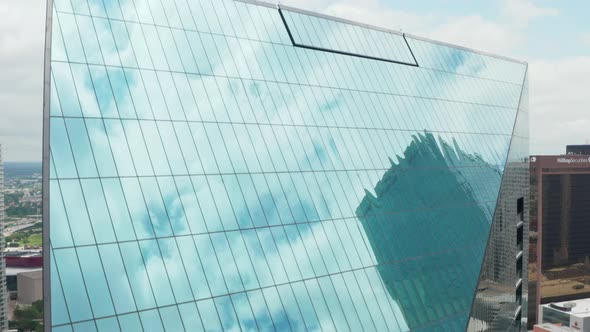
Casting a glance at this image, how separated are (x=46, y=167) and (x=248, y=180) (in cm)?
682

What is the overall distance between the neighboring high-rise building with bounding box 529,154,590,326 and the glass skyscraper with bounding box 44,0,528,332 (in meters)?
60.8

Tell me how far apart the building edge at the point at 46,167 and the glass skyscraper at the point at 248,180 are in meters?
0.05

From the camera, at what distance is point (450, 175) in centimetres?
2855

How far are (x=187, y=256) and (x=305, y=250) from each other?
15.6 feet

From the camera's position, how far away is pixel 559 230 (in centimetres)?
8862

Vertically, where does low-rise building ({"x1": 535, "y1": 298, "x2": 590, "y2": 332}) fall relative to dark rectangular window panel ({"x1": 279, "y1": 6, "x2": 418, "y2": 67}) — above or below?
below

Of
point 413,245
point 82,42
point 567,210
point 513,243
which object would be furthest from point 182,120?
point 567,210

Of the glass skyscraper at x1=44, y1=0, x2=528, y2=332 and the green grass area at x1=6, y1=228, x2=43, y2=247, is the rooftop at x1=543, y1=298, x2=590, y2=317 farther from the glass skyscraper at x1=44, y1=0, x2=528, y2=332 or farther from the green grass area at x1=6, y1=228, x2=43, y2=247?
the green grass area at x1=6, y1=228, x2=43, y2=247

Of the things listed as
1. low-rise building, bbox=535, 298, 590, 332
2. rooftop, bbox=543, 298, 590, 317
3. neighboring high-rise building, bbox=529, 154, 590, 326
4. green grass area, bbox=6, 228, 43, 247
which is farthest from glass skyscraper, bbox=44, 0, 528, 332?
green grass area, bbox=6, 228, 43, 247

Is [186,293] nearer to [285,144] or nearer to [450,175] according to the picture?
[285,144]

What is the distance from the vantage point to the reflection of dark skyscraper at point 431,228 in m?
21.5

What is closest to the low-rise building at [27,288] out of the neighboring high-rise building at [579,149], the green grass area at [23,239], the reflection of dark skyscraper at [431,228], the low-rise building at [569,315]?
the green grass area at [23,239]

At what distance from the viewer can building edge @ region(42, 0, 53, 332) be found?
12616 millimetres

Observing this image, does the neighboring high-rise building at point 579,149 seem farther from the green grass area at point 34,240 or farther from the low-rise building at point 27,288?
the green grass area at point 34,240
